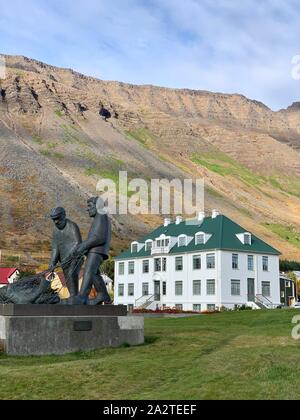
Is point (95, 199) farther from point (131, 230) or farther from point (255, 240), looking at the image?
point (131, 230)

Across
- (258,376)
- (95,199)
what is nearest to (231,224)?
(95,199)

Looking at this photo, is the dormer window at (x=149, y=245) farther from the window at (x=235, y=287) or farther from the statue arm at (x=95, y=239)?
the statue arm at (x=95, y=239)

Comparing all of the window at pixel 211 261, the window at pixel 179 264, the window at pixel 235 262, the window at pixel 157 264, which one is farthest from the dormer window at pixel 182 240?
the window at pixel 235 262

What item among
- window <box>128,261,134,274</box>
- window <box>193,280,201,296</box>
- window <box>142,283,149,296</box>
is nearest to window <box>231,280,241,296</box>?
window <box>193,280,201,296</box>

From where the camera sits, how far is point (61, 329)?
15172 millimetres

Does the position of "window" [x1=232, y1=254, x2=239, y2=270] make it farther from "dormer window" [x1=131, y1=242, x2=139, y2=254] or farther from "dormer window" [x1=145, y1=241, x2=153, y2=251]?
"dormer window" [x1=131, y1=242, x2=139, y2=254]

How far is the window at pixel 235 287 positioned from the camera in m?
56.8

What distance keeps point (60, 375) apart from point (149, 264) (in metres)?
53.7

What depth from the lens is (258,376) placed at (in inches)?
431

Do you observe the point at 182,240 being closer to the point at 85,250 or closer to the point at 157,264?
the point at 157,264

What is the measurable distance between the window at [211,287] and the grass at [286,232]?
121597 millimetres

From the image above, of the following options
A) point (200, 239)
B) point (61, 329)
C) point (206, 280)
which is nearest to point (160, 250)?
point (200, 239)

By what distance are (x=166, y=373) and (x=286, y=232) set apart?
183348mm
